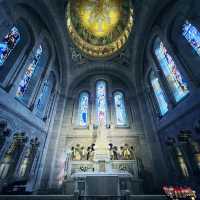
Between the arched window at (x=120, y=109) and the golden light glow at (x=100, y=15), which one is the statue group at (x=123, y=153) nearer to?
the arched window at (x=120, y=109)

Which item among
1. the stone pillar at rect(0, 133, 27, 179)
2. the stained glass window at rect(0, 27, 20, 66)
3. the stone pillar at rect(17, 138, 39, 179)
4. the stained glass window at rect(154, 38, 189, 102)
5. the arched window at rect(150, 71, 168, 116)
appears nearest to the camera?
the stained glass window at rect(0, 27, 20, 66)

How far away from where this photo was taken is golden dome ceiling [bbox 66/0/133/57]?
14.3 metres

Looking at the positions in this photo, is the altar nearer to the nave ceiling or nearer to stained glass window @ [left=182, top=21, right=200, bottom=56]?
the nave ceiling

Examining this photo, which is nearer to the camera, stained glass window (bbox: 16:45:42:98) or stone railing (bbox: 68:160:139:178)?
stained glass window (bbox: 16:45:42:98)

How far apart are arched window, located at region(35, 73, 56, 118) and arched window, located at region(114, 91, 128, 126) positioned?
276 inches

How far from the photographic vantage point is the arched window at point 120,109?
543 inches

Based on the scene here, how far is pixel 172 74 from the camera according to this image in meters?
9.79

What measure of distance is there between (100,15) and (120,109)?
11068mm

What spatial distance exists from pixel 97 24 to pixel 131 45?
4.95 meters

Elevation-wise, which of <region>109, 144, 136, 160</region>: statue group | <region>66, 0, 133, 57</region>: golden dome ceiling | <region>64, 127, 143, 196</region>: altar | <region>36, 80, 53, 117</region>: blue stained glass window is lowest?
<region>64, 127, 143, 196</region>: altar

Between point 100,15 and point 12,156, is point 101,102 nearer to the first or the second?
point 12,156

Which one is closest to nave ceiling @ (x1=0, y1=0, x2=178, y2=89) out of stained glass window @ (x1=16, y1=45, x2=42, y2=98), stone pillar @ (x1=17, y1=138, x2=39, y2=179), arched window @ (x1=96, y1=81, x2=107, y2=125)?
arched window @ (x1=96, y1=81, x2=107, y2=125)

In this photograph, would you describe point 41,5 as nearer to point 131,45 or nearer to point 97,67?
point 97,67

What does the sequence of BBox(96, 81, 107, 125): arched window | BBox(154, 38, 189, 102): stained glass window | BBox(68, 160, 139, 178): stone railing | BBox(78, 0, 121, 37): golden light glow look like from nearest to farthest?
1. BBox(154, 38, 189, 102): stained glass window
2. BBox(68, 160, 139, 178): stone railing
3. BBox(96, 81, 107, 125): arched window
4. BBox(78, 0, 121, 37): golden light glow
